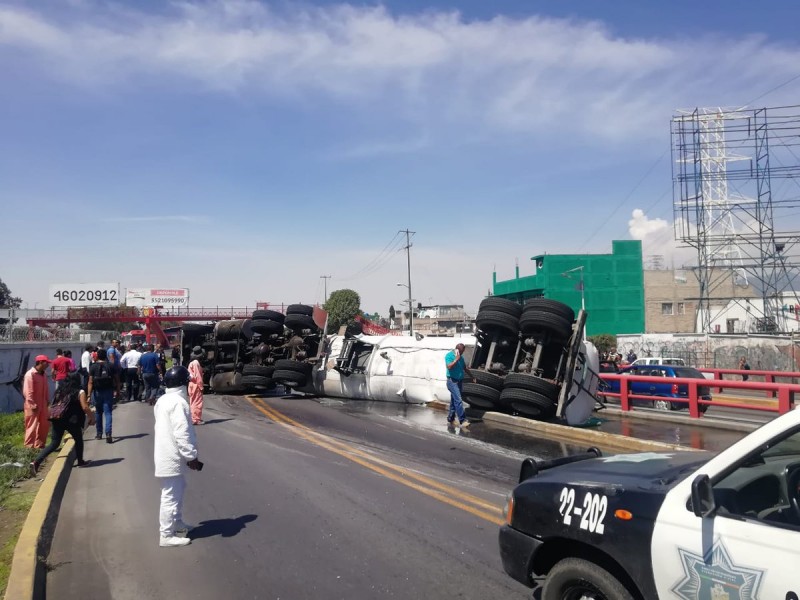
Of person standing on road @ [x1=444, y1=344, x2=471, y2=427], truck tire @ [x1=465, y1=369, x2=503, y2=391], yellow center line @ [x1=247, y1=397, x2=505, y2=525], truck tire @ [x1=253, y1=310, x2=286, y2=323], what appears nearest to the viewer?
yellow center line @ [x1=247, y1=397, x2=505, y2=525]

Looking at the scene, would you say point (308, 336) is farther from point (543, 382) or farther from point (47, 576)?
point (47, 576)

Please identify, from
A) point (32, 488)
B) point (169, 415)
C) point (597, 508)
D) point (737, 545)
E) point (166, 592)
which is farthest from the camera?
Result: point (32, 488)

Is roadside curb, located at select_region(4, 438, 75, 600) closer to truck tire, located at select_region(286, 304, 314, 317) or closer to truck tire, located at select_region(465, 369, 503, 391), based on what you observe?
truck tire, located at select_region(465, 369, 503, 391)

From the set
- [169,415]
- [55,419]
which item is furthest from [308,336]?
[169,415]

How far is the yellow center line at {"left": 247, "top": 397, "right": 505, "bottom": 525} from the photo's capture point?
270 inches

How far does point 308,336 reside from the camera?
19984 millimetres

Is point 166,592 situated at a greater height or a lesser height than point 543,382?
lesser

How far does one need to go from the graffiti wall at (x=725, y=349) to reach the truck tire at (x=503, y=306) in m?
24.2

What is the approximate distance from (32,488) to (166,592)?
4217 mm

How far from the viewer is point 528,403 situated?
12.7 metres

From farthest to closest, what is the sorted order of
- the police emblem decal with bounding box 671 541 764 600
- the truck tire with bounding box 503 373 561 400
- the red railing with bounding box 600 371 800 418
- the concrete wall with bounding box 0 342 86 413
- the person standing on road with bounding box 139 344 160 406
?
the concrete wall with bounding box 0 342 86 413 → the person standing on road with bounding box 139 344 160 406 → the truck tire with bounding box 503 373 561 400 → the red railing with bounding box 600 371 800 418 → the police emblem decal with bounding box 671 541 764 600

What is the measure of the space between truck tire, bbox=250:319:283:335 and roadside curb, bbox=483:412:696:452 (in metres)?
8.31

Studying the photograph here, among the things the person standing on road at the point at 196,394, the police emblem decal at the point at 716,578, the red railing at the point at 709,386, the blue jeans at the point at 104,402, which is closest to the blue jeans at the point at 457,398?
the red railing at the point at 709,386

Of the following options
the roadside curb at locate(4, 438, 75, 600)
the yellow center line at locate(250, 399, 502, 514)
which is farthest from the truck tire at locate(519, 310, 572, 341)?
the roadside curb at locate(4, 438, 75, 600)
